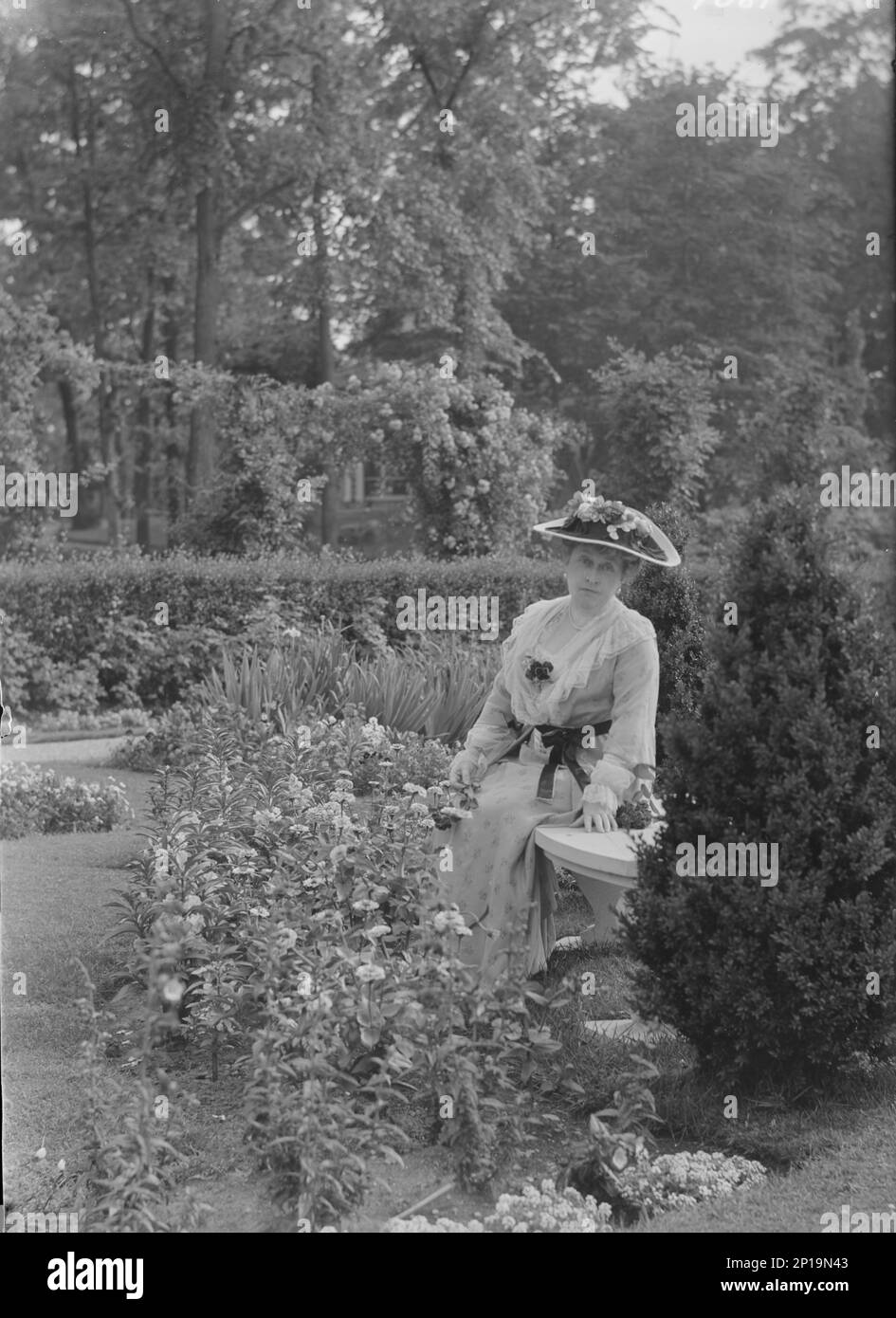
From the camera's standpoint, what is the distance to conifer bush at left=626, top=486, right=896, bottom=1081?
146 inches

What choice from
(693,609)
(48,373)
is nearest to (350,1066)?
(693,609)

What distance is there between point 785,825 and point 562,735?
1144mm

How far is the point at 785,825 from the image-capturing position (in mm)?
3729

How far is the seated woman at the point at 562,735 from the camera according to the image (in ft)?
14.8

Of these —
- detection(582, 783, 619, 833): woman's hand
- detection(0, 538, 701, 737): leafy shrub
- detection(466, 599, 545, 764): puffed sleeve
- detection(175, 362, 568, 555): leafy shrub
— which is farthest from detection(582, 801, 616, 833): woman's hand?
detection(175, 362, 568, 555): leafy shrub

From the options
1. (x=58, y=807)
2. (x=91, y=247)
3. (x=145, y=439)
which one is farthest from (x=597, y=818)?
(x=145, y=439)

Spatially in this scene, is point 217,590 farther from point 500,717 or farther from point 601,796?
point 601,796

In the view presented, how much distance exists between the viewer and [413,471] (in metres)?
16.5

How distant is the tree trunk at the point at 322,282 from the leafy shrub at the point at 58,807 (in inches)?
561

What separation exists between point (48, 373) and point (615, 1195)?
18.4 m

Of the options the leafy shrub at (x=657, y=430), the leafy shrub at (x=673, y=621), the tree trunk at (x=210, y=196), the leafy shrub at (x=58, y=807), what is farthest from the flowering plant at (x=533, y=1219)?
the tree trunk at (x=210, y=196)

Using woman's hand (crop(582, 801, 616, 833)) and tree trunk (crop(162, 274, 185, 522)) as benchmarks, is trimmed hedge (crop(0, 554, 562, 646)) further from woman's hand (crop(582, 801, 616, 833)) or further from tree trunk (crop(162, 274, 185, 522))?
tree trunk (crop(162, 274, 185, 522))

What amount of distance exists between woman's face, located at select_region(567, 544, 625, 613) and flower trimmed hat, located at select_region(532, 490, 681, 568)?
6 centimetres
